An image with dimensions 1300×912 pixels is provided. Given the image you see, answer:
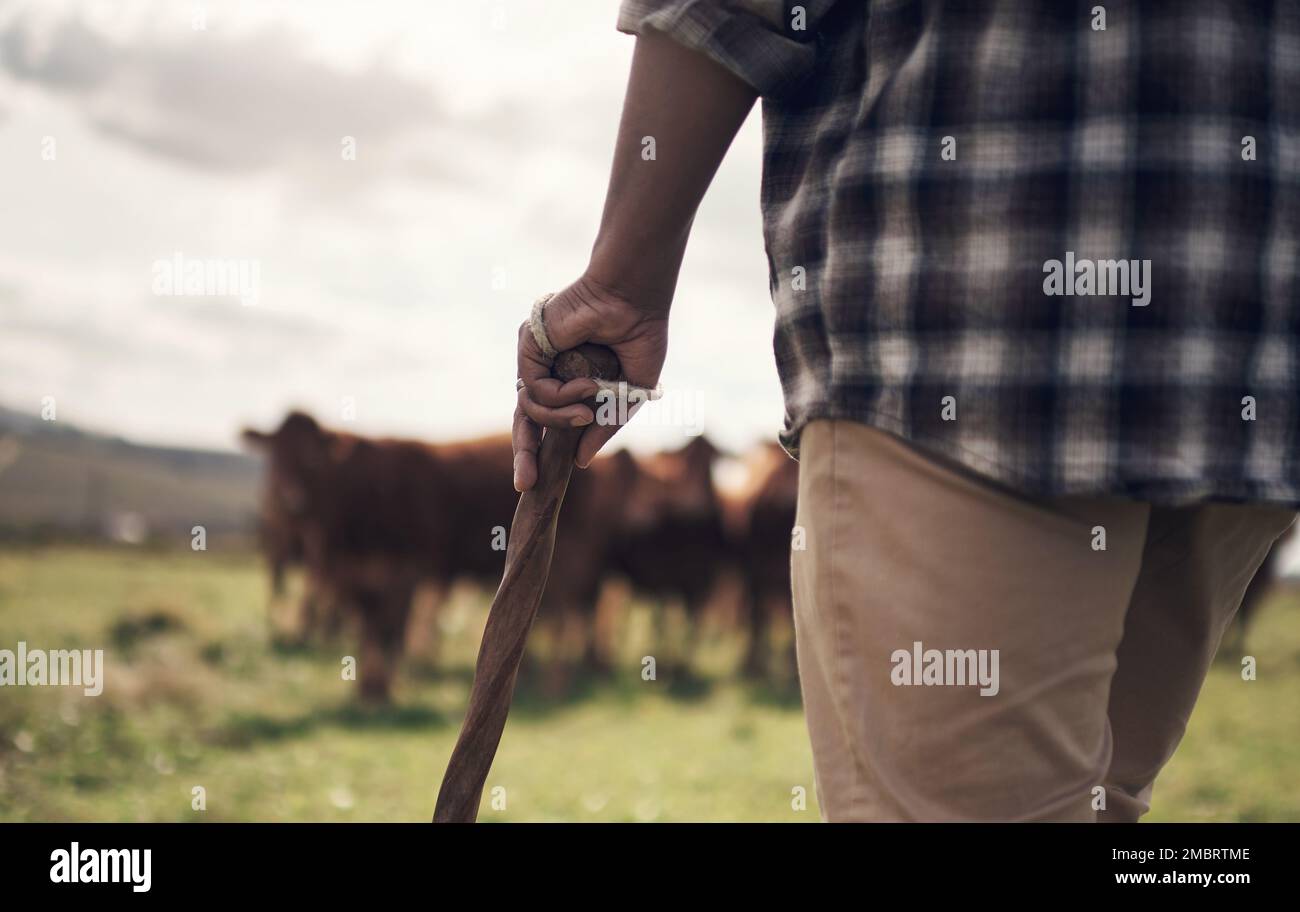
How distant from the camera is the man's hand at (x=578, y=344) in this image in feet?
4.64

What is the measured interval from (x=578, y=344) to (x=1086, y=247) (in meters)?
0.67

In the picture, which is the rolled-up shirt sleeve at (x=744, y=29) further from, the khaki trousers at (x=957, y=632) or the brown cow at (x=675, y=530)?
the brown cow at (x=675, y=530)

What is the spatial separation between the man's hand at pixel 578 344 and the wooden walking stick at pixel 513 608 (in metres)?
0.02

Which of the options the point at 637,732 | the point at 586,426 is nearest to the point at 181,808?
the point at 637,732

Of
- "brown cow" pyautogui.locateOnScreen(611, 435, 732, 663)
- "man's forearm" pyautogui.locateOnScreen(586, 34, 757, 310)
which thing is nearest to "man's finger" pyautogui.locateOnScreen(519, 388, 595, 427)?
"man's forearm" pyautogui.locateOnScreen(586, 34, 757, 310)

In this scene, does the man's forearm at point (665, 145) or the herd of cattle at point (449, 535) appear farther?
the herd of cattle at point (449, 535)

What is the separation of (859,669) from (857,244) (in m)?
0.45

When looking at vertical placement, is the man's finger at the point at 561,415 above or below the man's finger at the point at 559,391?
below

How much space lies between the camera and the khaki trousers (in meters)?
1.04

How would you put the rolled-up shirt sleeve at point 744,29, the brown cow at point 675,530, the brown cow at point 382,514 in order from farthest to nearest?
the brown cow at point 675,530, the brown cow at point 382,514, the rolled-up shirt sleeve at point 744,29

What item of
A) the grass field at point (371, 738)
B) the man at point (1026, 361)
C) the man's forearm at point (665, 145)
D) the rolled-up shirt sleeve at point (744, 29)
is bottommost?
the grass field at point (371, 738)

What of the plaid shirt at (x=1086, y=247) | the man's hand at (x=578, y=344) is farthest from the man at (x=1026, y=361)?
the man's hand at (x=578, y=344)

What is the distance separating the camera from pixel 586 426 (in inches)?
59.0

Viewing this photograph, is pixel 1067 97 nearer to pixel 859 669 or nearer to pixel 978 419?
pixel 978 419
